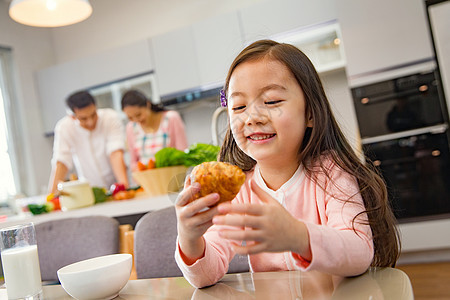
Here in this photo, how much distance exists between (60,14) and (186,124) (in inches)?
77.6

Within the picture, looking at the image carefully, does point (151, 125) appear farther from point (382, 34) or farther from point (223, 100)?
point (223, 100)

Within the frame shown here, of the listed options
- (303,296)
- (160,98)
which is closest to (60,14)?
(160,98)

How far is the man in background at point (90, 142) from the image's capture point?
2816 millimetres

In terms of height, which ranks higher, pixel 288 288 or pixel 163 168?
pixel 163 168

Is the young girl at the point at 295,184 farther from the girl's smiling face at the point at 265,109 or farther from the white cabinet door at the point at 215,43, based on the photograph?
the white cabinet door at the point at 215,43

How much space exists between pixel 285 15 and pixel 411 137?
135 centimetres

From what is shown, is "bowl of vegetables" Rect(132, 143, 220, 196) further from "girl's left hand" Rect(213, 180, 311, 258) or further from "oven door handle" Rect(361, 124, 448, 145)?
"oven door handle" Rect(361, 124, 448, 145)

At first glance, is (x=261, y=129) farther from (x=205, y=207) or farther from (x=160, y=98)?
(x=160, y=98)

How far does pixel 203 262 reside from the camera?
0.65 metres

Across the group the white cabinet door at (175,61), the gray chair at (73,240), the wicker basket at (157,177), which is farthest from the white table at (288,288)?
the white cabinet door at (175,61)

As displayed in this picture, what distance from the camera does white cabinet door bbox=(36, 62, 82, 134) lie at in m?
4.29

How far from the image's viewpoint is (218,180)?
483mm

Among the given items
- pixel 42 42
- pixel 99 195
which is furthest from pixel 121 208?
pixel 42 42

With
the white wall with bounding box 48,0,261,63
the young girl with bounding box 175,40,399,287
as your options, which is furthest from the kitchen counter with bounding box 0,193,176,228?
the white wall with bounding box 48,0,261,63
